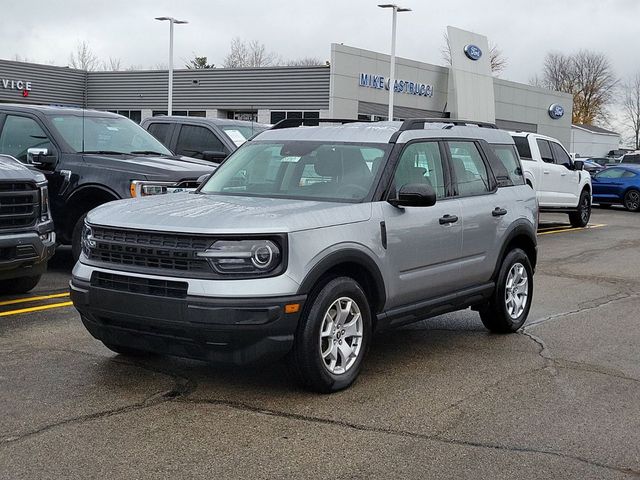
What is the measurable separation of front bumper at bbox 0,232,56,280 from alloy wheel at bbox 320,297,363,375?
3677mm

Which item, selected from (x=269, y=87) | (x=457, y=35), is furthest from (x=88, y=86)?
(x=457, y=35)

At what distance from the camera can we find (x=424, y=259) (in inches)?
259

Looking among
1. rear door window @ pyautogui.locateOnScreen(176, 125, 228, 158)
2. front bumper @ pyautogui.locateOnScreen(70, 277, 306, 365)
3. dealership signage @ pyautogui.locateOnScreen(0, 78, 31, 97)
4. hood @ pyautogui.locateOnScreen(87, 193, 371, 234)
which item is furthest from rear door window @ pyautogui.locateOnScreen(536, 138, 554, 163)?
dealership signage @ pyautogui.locateOnScreen(0, 78, 31, 97)

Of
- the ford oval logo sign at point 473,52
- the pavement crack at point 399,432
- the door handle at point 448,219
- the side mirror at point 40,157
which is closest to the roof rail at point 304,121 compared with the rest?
the door handle at point 448,219

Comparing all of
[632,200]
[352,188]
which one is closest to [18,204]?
[352,188]

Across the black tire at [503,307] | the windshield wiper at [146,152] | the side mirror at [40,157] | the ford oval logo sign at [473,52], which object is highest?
the ford oval logo sign at [473,52]

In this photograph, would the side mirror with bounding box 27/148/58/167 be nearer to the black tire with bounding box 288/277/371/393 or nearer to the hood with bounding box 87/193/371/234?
the hood with bounding box 87/193/371/234

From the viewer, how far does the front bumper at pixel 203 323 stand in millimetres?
5254

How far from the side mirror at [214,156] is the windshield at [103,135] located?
3.13 feet

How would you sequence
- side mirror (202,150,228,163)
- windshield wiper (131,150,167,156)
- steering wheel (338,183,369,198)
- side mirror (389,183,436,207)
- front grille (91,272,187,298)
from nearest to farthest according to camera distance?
front grille (91,272,187,298)
side mirror (389,183,436,207)
steering wheel (338,183,369,198)
windshield wiper (131,150,167,156)
side mirror (202,150,228,163)

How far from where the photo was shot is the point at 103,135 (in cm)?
1116

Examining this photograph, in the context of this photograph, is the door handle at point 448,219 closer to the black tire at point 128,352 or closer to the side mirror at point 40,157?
the black tire at point 128,352

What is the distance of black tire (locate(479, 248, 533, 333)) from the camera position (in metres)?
7.66

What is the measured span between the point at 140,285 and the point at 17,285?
4252 millimetres
